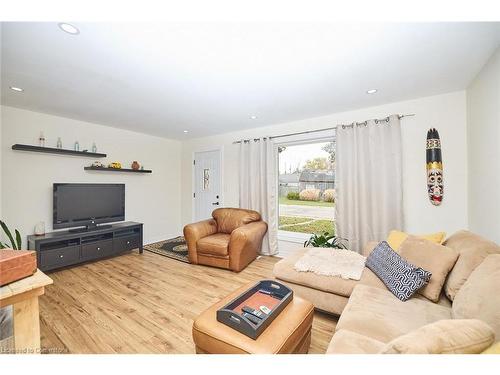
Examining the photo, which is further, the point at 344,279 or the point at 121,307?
the point at 121,307

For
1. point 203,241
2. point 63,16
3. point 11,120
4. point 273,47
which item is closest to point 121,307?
point 203,241

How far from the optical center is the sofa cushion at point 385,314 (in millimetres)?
1146

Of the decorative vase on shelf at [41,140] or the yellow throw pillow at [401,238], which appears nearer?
the yellow throw pillow at [401,238]

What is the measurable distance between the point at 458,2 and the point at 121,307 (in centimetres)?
316

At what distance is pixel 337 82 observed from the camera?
2234mm

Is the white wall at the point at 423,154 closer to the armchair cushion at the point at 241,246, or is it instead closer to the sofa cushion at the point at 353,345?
the armchair cushion at the point at 241,246

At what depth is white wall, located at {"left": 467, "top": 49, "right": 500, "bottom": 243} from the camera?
174 cm

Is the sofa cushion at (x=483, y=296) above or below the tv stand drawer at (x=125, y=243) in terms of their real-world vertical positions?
above

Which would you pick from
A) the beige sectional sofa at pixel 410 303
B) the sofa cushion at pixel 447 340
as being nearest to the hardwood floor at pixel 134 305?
the beige sectional sofa at pixel 410 303

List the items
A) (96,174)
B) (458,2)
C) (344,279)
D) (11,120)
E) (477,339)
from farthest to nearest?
(96,174) → (11,120) → (344,279) → (458,2) → (477,339)

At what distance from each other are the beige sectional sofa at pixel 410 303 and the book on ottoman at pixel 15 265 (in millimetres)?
1484

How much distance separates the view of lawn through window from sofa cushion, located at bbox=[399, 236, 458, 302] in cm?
177

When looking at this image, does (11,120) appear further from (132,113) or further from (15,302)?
(15,302)

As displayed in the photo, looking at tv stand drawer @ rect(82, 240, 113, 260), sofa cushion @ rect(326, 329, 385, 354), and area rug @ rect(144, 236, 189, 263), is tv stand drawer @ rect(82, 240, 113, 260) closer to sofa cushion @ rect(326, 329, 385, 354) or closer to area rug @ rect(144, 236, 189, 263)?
area rug @ rect(144, 236, 189, 263)
